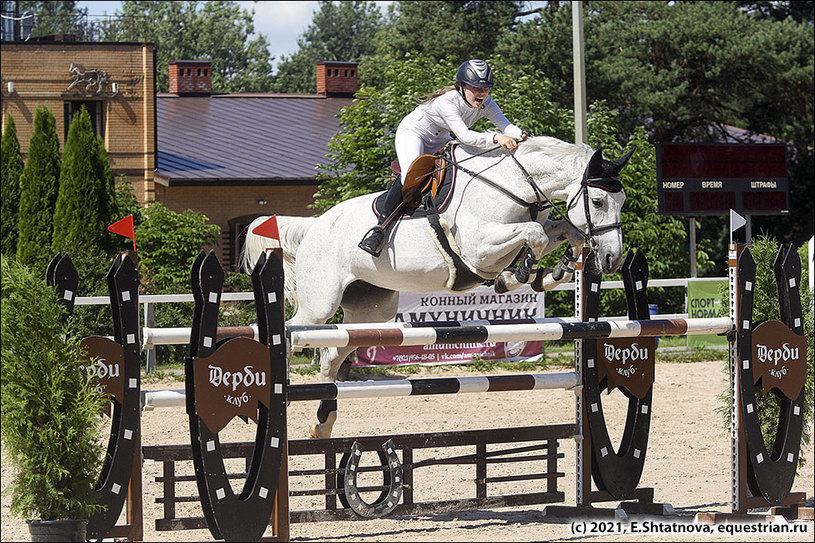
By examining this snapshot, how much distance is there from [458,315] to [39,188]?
24.9 ft

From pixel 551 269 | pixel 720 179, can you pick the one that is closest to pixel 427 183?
pixel 551 269

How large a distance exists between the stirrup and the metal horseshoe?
1234mm

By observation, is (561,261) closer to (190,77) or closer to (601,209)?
(601,209)

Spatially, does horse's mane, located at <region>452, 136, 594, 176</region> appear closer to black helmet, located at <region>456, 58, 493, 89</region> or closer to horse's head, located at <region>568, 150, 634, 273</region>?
horse's head, located at <region>568, 150, 634, 273</region>

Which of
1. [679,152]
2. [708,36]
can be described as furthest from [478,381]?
[708,36]

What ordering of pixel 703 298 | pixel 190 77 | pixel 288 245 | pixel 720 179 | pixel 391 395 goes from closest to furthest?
pixel 391 395 < pixel 288 245 < pixel 720 179 < pixel 703 298 < pixel 190 77

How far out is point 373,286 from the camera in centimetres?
646

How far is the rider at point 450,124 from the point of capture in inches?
226

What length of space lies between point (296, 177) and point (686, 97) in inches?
376

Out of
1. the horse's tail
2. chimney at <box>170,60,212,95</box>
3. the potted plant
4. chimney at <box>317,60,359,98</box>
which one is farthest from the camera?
chimney at <box>317,60,359,98</box>

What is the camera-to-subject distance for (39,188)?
1652 cm

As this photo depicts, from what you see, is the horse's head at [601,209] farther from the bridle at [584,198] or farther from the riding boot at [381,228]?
the riding boot at [381,228]

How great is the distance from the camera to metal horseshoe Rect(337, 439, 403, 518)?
16.1ft

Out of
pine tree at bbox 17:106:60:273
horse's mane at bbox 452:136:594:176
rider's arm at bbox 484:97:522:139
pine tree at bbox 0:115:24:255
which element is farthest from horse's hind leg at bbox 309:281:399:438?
pine tree at bbox 0:115:24:255
